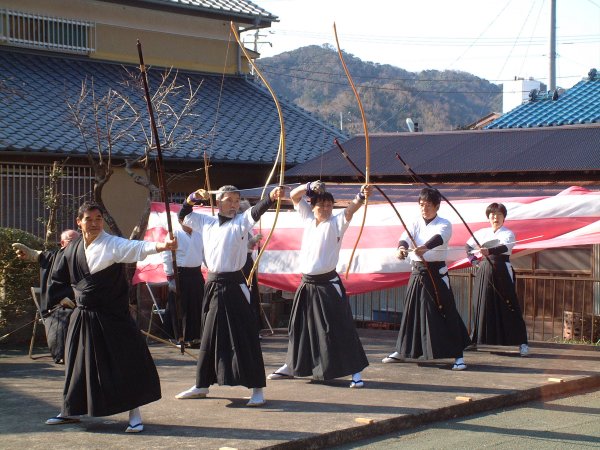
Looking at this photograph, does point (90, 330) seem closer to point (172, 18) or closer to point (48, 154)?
point (48, 154)

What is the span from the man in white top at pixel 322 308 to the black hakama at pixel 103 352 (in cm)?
206

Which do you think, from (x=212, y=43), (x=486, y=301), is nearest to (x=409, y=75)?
(x=212, y=43)

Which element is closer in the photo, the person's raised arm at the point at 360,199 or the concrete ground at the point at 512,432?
the concrete ground at the point at 512,432

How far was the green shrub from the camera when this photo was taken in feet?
35.8

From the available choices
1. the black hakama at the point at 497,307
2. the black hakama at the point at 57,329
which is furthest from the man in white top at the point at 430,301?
the black hakama at the point at 57,329

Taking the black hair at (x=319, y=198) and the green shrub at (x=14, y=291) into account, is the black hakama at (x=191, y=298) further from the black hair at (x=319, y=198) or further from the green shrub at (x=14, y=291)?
the black hair at (x=319, y=198)

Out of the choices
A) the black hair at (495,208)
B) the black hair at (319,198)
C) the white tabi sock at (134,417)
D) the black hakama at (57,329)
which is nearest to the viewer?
the white tabi sock at (134,417)

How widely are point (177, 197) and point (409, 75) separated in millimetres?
50987

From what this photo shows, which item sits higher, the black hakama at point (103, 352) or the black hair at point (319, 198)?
the black hair at point (319, 198)

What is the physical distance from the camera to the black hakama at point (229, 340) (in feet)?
24.8

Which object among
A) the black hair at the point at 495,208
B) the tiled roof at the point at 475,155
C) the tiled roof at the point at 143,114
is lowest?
the black hair at the point at 495,208

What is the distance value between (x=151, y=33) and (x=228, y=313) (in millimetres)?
12928

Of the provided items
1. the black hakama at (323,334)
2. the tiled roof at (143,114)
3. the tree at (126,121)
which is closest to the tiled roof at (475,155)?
the tiled roof at (143,114)

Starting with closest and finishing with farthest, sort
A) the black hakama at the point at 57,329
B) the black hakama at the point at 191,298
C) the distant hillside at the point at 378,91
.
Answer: the black hakama at the point at 57,329 → the black hakama at the point at 191,298 → the distant hillside at the point at 378,91
